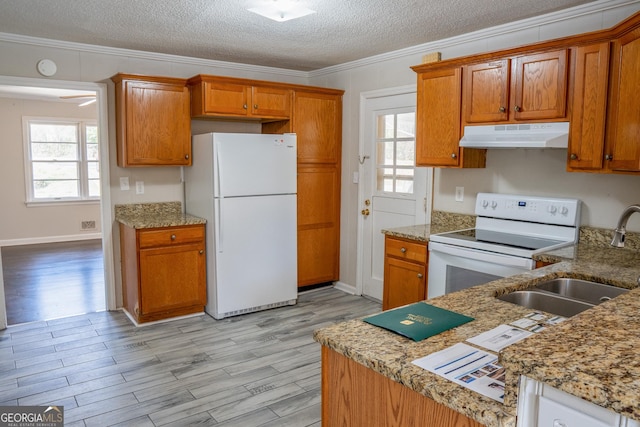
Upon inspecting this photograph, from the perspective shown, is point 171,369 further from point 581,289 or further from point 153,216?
point 581,289

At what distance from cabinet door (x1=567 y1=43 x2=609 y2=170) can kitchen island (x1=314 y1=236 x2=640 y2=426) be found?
1289 mm

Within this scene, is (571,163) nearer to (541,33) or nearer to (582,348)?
(541,33)

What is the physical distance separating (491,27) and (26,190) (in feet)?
22.5

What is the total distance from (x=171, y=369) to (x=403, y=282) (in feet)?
5.61

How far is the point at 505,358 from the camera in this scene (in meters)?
0.96

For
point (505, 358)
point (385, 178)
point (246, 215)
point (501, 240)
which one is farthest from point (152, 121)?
point (505, 358)

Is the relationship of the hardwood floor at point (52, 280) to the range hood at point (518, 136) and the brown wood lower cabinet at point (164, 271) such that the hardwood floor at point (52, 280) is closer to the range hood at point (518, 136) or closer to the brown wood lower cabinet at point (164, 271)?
the brown wood lower cabinet at point (164, 271)

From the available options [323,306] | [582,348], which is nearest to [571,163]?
[582,348]

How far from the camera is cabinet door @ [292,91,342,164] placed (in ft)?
14.8

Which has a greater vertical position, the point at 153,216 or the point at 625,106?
the point at 625,106

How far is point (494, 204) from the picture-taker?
3402 millimetres

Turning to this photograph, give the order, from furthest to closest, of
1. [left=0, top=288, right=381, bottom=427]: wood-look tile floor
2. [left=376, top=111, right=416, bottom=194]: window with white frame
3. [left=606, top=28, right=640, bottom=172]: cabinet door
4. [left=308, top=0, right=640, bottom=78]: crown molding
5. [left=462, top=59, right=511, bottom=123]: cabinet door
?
[left=376, top=111, right=416, bottom=194]: window with white frame → [left=462, top=59, right=511, bottom=123]: cabinet door → [left=308, top=0, right=640, bottom=78]: crown molding → [left=0, top=288, right=381, bottom=427]: wood-look tile floor → [left=606, top=28, right=640, bottom=172]: cabinet door

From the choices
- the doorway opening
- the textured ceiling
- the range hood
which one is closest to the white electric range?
the range hood

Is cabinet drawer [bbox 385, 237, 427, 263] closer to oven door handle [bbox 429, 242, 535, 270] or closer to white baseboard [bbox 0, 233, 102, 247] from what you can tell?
oven door handle [bbox 429, 242, 535, 270]
